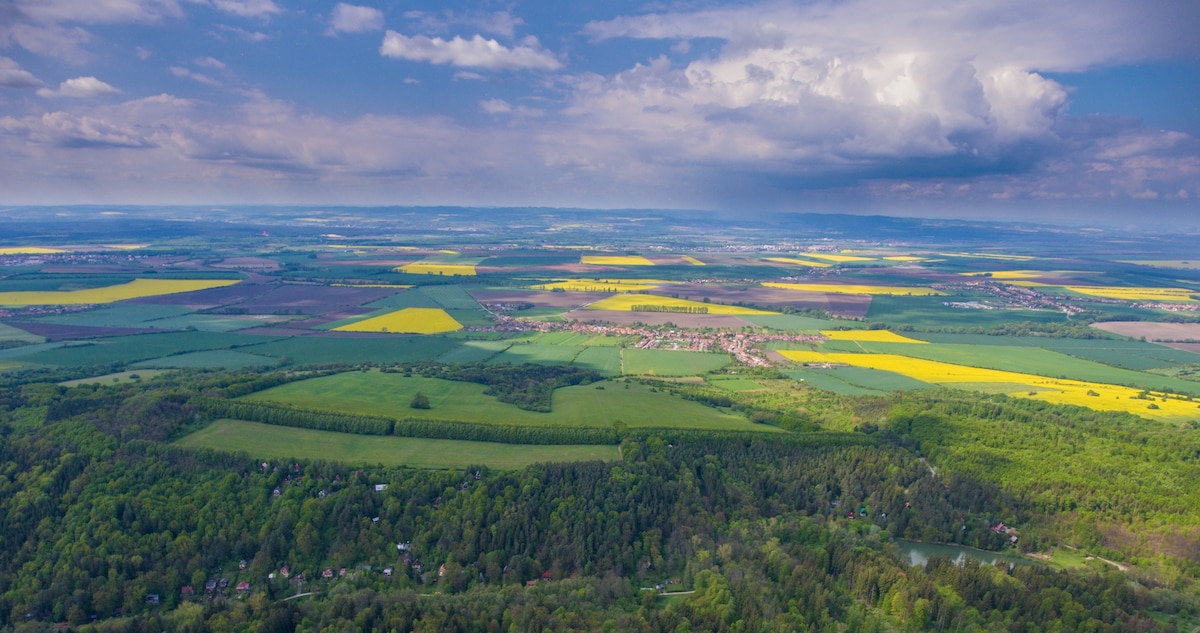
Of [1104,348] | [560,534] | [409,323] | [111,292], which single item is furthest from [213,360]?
[1104,348]

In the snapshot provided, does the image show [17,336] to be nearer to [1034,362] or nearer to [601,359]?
[601,359]

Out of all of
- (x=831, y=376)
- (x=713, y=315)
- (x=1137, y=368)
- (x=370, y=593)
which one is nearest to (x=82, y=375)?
(x=370, y=593)

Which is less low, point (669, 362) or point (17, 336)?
point (669, 362)


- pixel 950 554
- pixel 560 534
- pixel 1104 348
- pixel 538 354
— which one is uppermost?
pixel 1104 348

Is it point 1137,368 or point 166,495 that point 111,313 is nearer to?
point 166,495

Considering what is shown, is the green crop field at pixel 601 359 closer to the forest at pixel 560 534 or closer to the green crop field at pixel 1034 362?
the forest at pixel 560 534

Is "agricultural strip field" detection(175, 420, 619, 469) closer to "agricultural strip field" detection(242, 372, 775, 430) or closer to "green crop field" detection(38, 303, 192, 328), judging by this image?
"agricultural strip field" detection(242, 372, 775, 430)
